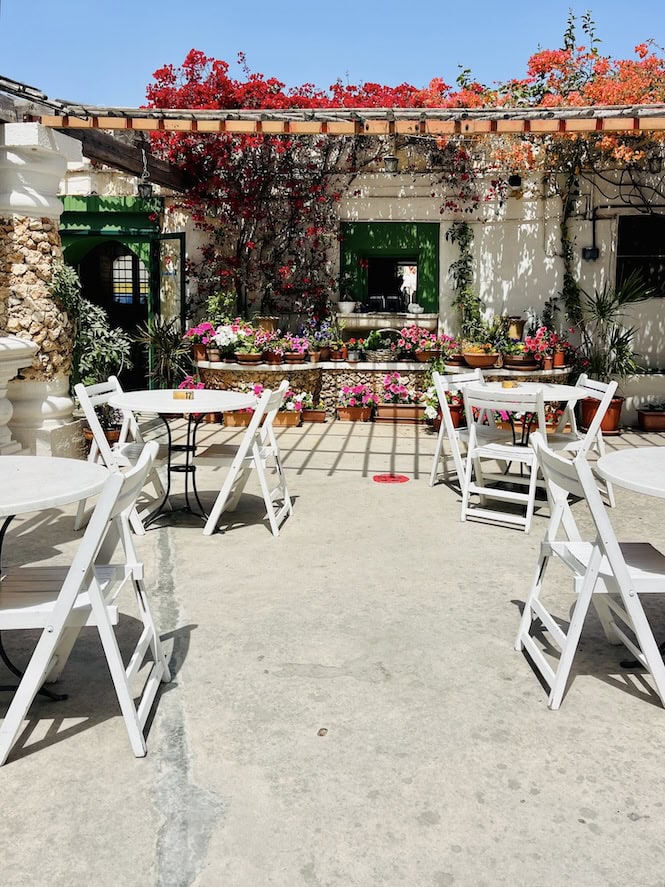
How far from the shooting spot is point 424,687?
107 inches

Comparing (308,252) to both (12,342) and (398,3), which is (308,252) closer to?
(398,3)

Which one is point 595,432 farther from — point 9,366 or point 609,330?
point 609,330

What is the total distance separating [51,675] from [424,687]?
1.28 m

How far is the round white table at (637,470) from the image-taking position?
8.73 ft

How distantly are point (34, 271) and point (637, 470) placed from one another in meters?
4.67

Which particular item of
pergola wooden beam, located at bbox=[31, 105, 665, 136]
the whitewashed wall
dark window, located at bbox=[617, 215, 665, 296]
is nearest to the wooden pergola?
pergola wooden beam, located at bbox=[31, 105, 665, 136]

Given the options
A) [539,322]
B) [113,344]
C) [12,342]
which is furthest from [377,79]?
[12,342]

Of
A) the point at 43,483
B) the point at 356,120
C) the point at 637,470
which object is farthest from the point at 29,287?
the point at 637,470

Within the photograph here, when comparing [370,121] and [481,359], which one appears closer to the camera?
[370,121]

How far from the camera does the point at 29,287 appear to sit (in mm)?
5852

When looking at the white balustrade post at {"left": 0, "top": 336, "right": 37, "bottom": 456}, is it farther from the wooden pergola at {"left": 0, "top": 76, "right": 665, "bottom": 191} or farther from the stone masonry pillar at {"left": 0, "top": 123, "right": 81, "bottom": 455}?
the wooden pergola at {"left": 0, "top": 76, "right": 665, "bottom": 191}

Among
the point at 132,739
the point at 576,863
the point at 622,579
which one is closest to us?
the point at 576,863

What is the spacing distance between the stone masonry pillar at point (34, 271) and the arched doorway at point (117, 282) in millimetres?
5340

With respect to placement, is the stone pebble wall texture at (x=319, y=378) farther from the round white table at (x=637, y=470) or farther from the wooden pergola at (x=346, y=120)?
the round white table at (x=637, y=470)
